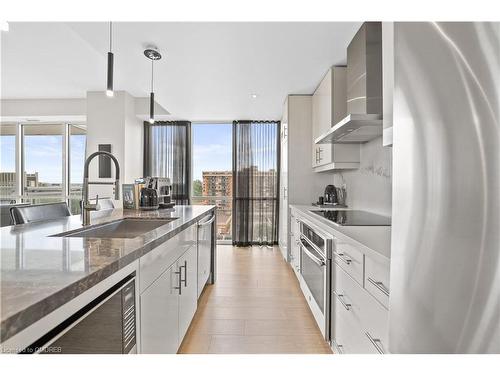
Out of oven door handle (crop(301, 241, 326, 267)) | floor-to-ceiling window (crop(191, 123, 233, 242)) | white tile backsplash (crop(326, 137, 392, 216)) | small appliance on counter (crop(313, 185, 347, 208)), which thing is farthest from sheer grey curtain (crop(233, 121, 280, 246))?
oven door handle (crop(301, 241, 326, 267))

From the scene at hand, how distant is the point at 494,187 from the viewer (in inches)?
16.3

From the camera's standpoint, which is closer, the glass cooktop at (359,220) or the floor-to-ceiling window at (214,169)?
the glass cooktop at (359,220)

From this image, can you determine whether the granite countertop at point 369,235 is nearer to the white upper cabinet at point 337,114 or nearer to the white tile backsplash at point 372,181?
the white tile backsplash at point 372,181

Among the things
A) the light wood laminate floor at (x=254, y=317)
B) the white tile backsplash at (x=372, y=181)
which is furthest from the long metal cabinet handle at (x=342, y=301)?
the white tile backsplash at (x=372, y=181)

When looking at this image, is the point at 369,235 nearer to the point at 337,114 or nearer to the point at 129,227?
the point at 129,227

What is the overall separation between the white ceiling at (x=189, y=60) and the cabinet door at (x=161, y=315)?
202 centimetres

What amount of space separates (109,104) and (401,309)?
4.95 metres

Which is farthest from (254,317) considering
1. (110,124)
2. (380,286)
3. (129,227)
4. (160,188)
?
(110,124)

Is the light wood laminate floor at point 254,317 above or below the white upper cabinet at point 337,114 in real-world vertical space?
below

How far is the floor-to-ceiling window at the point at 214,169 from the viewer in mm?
5172

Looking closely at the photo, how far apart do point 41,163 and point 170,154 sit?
273 cm

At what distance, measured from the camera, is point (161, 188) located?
8.80 ft
